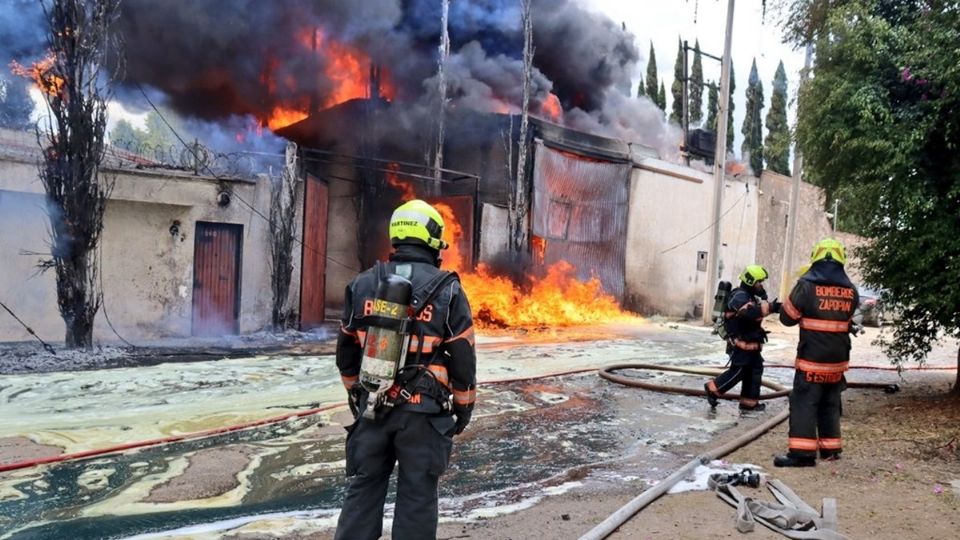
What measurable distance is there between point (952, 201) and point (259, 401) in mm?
7109

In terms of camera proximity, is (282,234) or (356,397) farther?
(282,234)

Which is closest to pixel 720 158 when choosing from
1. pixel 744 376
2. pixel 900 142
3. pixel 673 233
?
pixel 673 233

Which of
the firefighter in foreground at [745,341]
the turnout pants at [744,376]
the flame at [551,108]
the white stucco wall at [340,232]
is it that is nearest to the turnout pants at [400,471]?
the firefighter in foreground at [745,341]

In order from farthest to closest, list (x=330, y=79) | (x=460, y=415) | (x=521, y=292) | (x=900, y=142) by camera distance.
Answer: (x=330, y=79) < (x=521, y=292) < (x=900, y=142) < (x=460, y=415)

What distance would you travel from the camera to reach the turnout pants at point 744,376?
716 cm

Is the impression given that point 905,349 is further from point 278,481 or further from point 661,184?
point 661,184

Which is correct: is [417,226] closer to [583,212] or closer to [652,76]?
[583,212]

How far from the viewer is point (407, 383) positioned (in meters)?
3.06

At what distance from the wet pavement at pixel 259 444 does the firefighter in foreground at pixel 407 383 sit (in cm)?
98

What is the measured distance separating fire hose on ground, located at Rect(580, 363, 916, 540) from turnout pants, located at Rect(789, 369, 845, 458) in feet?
1.76

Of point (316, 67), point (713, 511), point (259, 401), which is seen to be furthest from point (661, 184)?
point (713, 511)

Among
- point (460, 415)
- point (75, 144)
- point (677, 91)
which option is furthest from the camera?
point (677, 91)

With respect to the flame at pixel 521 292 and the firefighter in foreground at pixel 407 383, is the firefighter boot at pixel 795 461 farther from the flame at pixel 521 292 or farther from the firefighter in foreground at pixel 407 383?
the flame at pixel 521 292

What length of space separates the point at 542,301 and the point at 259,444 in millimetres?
13425
